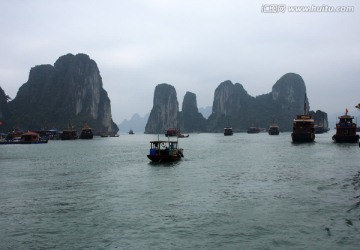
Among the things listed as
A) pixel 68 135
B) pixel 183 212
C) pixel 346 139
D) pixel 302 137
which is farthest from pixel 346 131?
pixel 68 135

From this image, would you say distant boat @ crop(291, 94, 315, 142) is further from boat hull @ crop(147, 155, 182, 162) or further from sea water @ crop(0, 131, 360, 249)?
sea water @ crop(0, 131, 360, 249)

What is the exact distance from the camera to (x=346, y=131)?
3969 inches

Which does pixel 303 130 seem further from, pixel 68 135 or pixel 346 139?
pixel 68 135

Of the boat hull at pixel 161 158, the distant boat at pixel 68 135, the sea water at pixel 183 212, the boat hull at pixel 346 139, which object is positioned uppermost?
the distant boat at pixel 68 135

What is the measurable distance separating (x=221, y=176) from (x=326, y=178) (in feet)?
38.1

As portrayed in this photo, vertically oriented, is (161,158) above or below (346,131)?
below

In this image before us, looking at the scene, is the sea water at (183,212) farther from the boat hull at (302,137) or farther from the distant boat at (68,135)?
the distant boat at (68,135)

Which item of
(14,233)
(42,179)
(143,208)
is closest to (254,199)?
(143,208)

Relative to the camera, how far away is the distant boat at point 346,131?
98.1 meters

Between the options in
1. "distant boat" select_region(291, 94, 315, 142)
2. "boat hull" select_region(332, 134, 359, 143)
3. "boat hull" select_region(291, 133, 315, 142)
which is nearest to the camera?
"boat hull" select_region(332, 134, 359, 143)

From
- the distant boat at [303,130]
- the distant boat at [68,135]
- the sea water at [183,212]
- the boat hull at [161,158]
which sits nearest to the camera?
the sea water at [183,212]

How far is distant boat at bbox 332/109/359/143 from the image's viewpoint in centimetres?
9806

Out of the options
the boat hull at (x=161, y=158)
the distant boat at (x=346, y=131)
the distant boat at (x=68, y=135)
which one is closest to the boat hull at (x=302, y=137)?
the distant boat at (x=346, y=131)

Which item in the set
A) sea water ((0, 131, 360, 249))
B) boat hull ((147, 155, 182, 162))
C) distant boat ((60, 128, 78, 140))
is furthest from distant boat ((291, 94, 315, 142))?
distant boat ((60, 128, 78, 140))
